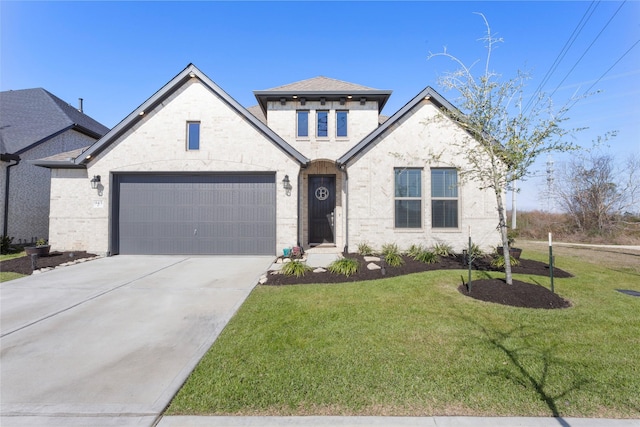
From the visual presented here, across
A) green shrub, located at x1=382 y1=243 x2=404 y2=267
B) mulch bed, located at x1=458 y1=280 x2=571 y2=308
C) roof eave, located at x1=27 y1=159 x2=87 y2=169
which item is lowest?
mulch bed, located at x1=458 y1=280 x2=571 y2=308

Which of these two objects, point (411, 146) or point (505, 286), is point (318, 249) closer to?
point (411, 146)

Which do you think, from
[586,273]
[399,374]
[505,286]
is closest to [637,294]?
[586,273]

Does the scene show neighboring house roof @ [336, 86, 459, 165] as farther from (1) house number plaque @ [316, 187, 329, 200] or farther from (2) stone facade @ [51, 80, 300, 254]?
(1) house number plaque @ [316, 187, 329, 200]

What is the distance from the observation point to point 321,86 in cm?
1295

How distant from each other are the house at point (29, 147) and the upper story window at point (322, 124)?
12774 mm

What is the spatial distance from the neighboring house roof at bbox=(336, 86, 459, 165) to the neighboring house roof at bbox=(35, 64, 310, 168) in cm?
184

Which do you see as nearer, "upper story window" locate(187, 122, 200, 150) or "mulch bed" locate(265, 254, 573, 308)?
"mulch bed" locate(265, 254, 573, 308)

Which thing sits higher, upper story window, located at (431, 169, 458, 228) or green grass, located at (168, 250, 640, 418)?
upper story window, located at (431, 169, 458, 228)

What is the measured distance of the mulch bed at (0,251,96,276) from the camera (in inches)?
318

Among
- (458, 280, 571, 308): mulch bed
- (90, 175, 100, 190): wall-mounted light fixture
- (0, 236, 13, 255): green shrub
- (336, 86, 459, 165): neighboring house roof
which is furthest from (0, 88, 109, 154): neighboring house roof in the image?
(458, 280, 571, 308): mulch bed

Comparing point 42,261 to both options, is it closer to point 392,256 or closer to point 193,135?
point 193,135

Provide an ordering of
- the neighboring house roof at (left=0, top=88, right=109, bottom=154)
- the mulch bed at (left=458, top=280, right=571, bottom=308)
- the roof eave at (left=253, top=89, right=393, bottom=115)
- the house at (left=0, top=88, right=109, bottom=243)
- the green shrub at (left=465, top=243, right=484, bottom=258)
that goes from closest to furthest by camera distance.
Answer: the mulch bed at (left=458, top=280, right=571, bottom=308) → the green shrub at (left=465, top=243, right=484, bottom=258) → the roof eave at (left=253, top=89, right=393, bottom=115) → the house at (left=0, top=88, right=109, bottom=243) → the neighboring house roof at (left=0, top=88, right=109, bottom=154)

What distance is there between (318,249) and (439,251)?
4848 millimetres

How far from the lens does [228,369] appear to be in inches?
123
